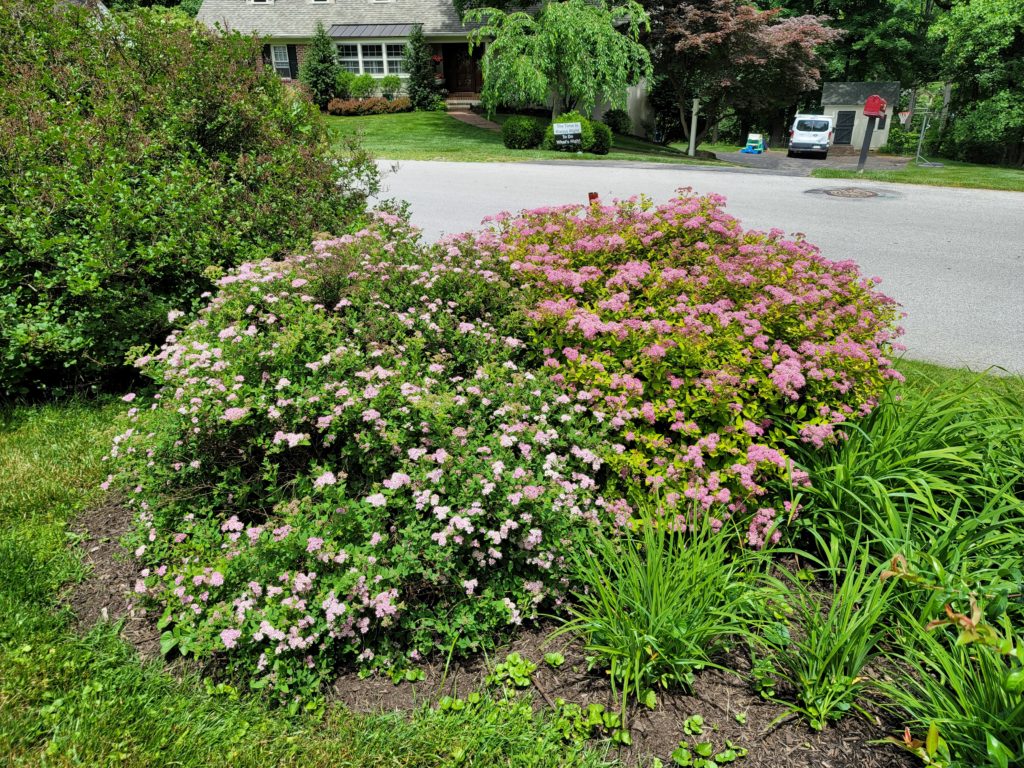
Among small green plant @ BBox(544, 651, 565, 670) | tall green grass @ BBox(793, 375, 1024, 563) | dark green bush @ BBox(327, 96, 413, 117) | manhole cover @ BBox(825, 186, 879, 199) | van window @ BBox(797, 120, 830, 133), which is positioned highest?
dark green bush @ BBox(327, 96, 413, 117)

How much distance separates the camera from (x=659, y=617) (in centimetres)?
241

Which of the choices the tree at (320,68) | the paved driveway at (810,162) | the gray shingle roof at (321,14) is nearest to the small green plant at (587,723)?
the paved driveway at (810,162)

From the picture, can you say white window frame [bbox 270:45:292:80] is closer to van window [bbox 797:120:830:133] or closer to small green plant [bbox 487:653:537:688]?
van window [bbox 797:120:830:133]

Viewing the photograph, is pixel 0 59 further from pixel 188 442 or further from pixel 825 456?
pixel 825 456

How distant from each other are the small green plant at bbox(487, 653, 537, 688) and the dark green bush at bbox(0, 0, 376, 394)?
9.97ft

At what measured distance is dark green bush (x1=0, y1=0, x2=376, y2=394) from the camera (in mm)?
4133

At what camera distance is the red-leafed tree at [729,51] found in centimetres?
2561

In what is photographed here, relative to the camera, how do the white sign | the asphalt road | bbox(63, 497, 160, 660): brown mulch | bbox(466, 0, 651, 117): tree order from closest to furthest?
bbox(63, 497, 160, 660): brown mulch
the asphalt road
the white sign
bbox(466, 0, 651, 117): tree

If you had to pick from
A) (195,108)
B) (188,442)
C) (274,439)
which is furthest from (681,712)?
(195,108)

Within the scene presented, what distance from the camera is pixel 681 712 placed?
2.39 meters

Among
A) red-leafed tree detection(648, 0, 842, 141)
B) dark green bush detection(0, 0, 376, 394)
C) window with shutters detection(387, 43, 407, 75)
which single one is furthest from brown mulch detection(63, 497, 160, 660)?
window with shutters detection(387, 43, 407, 75)

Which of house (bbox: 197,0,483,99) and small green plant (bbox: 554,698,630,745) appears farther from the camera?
house (bbox: 197,0,483,99)

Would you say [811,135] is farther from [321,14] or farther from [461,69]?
[321,14]

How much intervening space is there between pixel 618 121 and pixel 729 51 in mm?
6886
